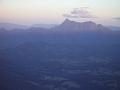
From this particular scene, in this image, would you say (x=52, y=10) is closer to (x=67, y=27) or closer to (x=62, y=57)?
(x=67, y=27)

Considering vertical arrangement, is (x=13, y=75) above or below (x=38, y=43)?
below

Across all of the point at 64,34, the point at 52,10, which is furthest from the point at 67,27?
the point at 52,10

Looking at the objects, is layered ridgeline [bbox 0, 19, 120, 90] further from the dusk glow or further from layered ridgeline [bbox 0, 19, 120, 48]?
the dusk glow

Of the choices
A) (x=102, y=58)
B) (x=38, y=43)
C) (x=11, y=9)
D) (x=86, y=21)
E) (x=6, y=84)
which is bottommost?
(x=6, y=84)

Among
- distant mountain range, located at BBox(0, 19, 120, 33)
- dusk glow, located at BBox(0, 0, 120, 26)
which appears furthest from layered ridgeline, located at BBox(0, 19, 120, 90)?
dusk glow, located at BBox(0, 0, 120, 26)

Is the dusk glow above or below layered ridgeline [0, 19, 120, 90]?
above

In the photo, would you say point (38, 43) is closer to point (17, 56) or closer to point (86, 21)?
point (17, 56)

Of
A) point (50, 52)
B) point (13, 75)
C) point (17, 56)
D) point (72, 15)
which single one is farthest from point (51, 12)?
point (13, 75)

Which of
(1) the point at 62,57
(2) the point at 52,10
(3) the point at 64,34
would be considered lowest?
(1) the point at 62,57
